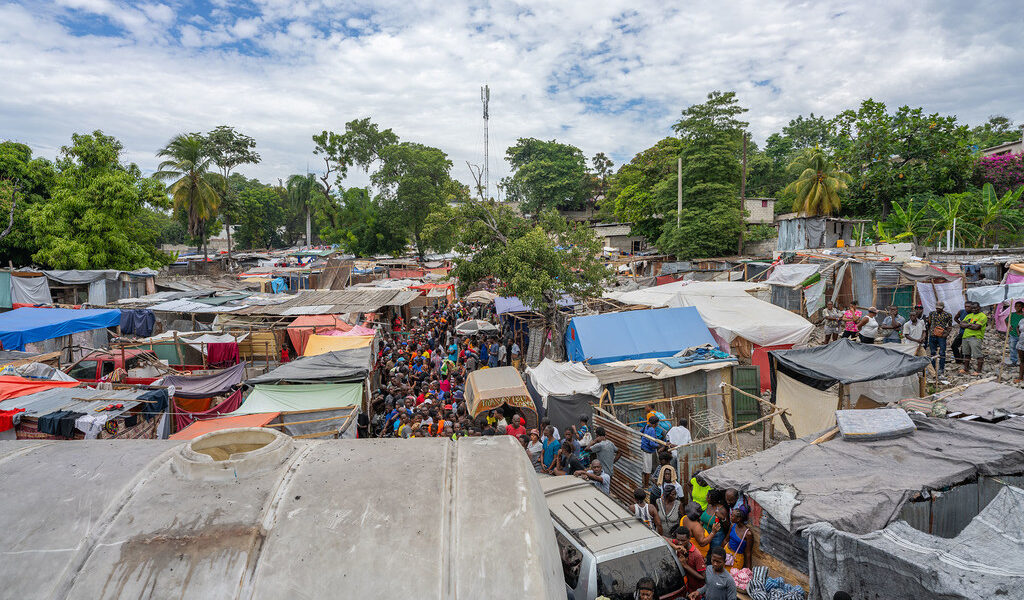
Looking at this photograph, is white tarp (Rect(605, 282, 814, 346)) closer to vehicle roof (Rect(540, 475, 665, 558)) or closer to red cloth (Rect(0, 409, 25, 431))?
vehicle roof (Rect(540, 475, 665, 558))

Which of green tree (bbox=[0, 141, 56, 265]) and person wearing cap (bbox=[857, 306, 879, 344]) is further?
green tree (bbox=[0, 141, 56, 265])

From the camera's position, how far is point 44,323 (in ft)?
45.2

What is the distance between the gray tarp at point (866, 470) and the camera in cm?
482

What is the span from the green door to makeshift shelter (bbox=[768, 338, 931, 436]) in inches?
39.8

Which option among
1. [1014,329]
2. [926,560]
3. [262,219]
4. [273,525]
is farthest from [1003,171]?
[262,219]

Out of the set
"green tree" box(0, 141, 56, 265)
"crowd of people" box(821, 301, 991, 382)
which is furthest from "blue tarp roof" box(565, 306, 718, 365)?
"green tree" box(0, 141, 56, 265)

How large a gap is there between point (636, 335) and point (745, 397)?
9.11ft

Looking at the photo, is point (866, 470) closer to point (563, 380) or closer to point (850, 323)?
point (563, 380)

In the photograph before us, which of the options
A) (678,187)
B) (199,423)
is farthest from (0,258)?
(678,187)

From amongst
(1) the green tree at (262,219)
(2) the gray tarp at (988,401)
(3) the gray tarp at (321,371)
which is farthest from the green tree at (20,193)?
(1) the green tree at (262,219)

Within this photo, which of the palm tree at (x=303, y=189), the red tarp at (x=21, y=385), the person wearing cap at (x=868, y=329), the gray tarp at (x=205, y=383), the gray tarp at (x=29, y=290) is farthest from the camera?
the palm tree at (x=303, y=189)

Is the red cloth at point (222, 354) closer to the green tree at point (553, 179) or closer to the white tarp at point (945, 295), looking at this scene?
the white tarp at point (945, 295)

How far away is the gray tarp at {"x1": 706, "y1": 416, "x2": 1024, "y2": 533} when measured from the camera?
15.8 feet

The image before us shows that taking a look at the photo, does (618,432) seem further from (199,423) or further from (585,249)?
(585,249)
